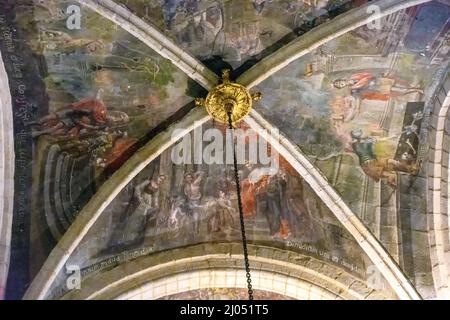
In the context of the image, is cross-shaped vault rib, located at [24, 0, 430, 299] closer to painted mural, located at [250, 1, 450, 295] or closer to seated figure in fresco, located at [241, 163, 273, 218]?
painted mural, located at [250, 1, 450, 295]

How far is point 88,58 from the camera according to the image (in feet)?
30.2

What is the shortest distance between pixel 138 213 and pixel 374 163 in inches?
140

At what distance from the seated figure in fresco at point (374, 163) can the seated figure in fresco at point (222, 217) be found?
2.10 metres

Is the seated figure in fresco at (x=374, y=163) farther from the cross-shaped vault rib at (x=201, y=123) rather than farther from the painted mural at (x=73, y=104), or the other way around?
the painted mural at (x=73, y=104)

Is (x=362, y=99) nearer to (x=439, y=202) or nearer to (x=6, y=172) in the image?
(x=439, y=202)

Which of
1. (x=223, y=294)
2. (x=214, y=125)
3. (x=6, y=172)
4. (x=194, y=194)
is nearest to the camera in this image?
(x=6, y=172)

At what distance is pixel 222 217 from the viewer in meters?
10.8

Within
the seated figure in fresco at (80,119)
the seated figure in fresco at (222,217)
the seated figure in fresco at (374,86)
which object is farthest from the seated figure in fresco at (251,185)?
the seated figure in fresco at (80,119)

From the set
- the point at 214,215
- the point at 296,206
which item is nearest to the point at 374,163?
the point at 296,206

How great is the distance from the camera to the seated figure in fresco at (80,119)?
9.59 metres

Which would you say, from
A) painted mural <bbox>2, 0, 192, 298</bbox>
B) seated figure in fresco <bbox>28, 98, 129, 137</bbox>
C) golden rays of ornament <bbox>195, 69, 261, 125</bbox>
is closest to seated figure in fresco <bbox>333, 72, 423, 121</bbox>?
golden rays of ornament <bbox>195, 69, 261, 125</bbox>

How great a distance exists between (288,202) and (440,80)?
2.85 metres

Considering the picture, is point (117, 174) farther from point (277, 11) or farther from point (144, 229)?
point (277, 11)
